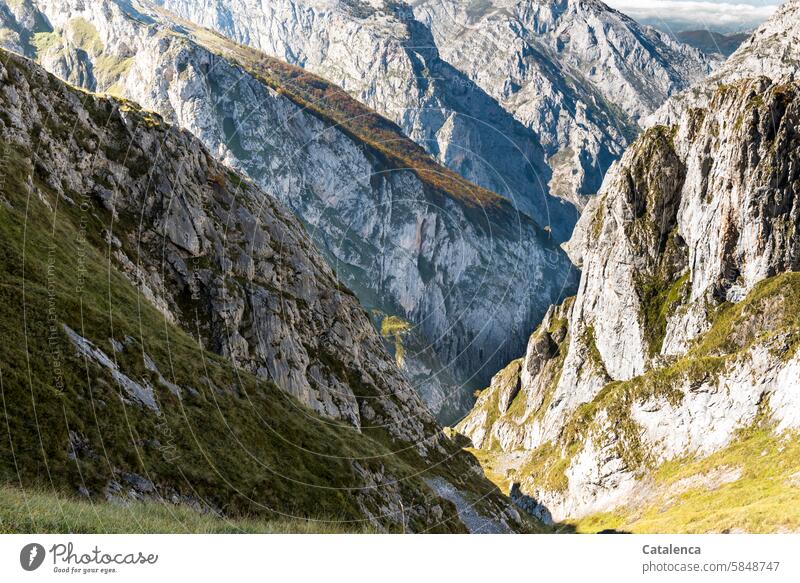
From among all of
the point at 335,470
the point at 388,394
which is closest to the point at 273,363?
the point at 388,394

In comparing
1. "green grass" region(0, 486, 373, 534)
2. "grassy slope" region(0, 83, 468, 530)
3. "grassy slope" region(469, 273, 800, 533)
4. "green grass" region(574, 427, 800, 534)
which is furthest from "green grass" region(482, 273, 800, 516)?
"green grass" region(0, 486, 373, 534)

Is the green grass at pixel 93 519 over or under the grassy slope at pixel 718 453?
over

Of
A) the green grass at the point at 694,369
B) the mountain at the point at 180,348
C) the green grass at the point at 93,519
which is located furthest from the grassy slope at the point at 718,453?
the green grass at the point at 93,519

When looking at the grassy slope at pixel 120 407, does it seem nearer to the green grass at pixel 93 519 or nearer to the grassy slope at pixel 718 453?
the green grass at pixel 93 519

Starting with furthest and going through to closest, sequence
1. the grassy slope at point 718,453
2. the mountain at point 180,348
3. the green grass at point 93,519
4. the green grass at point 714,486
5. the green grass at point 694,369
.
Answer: the green grass at point 694,369, the grassy slope at point 718,453, the green grass at point 714,486, the mountain at point 180,348, the green grass at point 93,519

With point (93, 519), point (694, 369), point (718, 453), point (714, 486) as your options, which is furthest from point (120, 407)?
point (694, 369)

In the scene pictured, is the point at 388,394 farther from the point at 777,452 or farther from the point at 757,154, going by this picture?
the point at 757,154

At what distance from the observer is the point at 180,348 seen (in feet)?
197

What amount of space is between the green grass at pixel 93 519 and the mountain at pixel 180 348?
5488 mm

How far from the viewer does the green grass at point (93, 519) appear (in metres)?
22.8

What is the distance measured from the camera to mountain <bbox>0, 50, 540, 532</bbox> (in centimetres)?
3888

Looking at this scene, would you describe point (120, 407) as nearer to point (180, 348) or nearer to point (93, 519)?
point (180, 348)

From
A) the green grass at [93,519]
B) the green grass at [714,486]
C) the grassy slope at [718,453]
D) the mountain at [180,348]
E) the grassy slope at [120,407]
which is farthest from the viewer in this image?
the grassy slope at [718,453]
